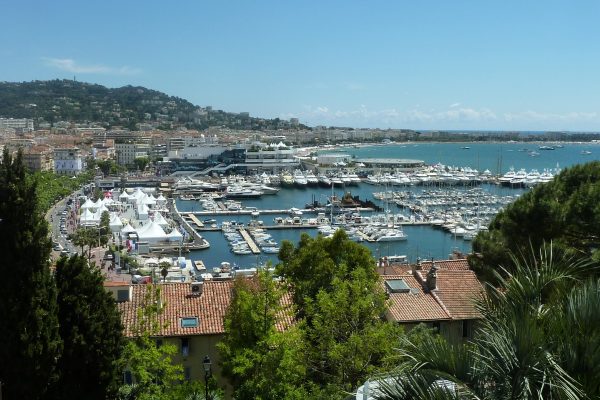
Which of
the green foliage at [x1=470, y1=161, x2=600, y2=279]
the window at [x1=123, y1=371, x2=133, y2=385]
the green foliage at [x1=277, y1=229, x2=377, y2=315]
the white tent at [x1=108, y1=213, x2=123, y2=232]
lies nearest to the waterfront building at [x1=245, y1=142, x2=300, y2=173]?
the white tent at [x1=108, y1=213, x2=123, y2=232]

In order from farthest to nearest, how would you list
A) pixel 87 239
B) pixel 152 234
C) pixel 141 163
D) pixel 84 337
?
1. pixel 141 163
2. pixel 152 234
3. pixel 87 239
4. pixel 84 337

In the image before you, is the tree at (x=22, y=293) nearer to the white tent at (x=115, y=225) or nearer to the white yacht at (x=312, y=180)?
the white tent at (x=115, y=225)

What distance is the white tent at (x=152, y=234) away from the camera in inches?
1247

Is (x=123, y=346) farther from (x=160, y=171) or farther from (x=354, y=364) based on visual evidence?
(x=160, y=171)

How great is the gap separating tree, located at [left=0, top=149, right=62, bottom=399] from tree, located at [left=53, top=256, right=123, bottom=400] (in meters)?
0.45

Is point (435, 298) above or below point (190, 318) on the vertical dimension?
above

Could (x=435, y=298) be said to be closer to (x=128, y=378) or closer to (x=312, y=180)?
(x=128, y=378)

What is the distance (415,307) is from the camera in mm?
11023

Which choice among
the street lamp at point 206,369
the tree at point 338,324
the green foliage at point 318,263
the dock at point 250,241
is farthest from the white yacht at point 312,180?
the street lamp at point 206,369

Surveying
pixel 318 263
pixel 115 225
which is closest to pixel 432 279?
pixel 318 263

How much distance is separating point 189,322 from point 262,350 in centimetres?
332

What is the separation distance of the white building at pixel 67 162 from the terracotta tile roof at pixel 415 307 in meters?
72.1

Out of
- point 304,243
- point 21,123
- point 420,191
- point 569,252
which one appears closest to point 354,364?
point 569,252

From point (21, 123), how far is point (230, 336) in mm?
146892
